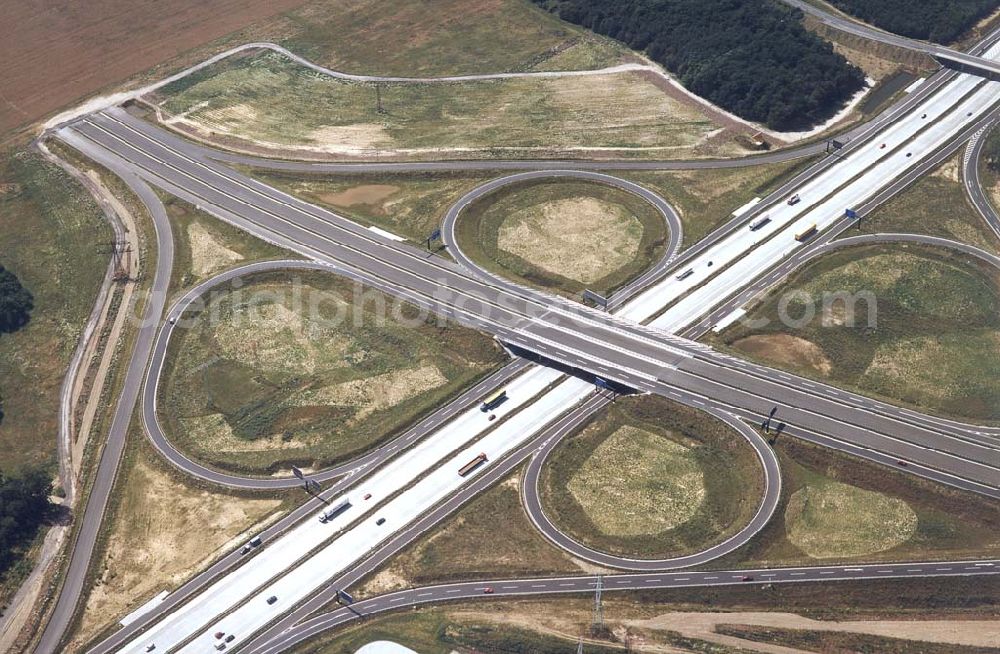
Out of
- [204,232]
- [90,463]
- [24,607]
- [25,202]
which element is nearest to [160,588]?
[24,607]

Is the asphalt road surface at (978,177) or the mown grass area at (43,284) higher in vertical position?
the asphalt road surface at (978,177)

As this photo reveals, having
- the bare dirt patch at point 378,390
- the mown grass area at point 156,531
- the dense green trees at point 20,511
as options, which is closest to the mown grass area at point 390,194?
the bare dirt patch at point 378,390

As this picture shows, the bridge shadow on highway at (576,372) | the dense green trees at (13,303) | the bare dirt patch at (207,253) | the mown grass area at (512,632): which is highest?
the bare dirt patch at (207,253)

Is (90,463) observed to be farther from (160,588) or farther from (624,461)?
(624,461)

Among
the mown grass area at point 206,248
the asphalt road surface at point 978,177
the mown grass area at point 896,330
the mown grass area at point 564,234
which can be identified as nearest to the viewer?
the mown grass area at point 896,330

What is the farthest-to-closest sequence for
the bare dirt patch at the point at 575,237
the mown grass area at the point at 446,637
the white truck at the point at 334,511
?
the bare dirt patch at the point at 575,237, the white truck at the point at 334,511, the mown grass area at the point at 446,637

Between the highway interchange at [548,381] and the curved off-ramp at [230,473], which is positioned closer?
the highway interchange at [548,381]

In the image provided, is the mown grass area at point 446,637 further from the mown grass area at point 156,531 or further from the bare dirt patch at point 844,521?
the bare dirt patch at point 844,521
